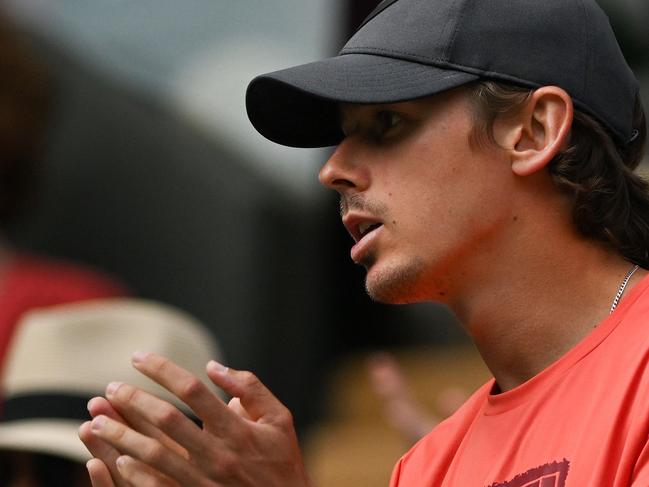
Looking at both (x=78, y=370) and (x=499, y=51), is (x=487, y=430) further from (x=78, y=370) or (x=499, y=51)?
(x=78, y=370)

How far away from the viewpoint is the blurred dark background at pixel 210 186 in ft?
21.5

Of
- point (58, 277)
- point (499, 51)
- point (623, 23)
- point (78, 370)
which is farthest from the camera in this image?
point (623, 23)

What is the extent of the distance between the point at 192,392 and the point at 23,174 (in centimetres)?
334

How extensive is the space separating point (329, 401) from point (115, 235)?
135cm

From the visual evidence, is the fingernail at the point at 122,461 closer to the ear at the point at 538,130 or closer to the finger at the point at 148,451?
the finger at the point at 148,451

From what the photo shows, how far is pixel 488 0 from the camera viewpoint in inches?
103

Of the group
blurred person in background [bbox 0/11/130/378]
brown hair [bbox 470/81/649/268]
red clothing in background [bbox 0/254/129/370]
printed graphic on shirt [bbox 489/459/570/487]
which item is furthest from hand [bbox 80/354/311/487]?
blurred person in background [bbox 0/11/130/378]

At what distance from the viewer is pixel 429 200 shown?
2584 millimetres

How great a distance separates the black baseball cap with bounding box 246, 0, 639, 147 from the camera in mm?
2574

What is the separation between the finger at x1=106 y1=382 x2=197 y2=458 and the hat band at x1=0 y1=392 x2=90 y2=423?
1.45 meters

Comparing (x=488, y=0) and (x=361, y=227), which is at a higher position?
(x=488, y=0)

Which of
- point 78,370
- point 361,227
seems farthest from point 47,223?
point 361,227

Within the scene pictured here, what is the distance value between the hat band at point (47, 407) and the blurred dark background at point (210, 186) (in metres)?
2.37

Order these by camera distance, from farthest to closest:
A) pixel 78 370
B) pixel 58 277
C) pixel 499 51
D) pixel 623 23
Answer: pixel 623 23 → pixel 58 277 → pixel 78 370 → pixel 499 51
